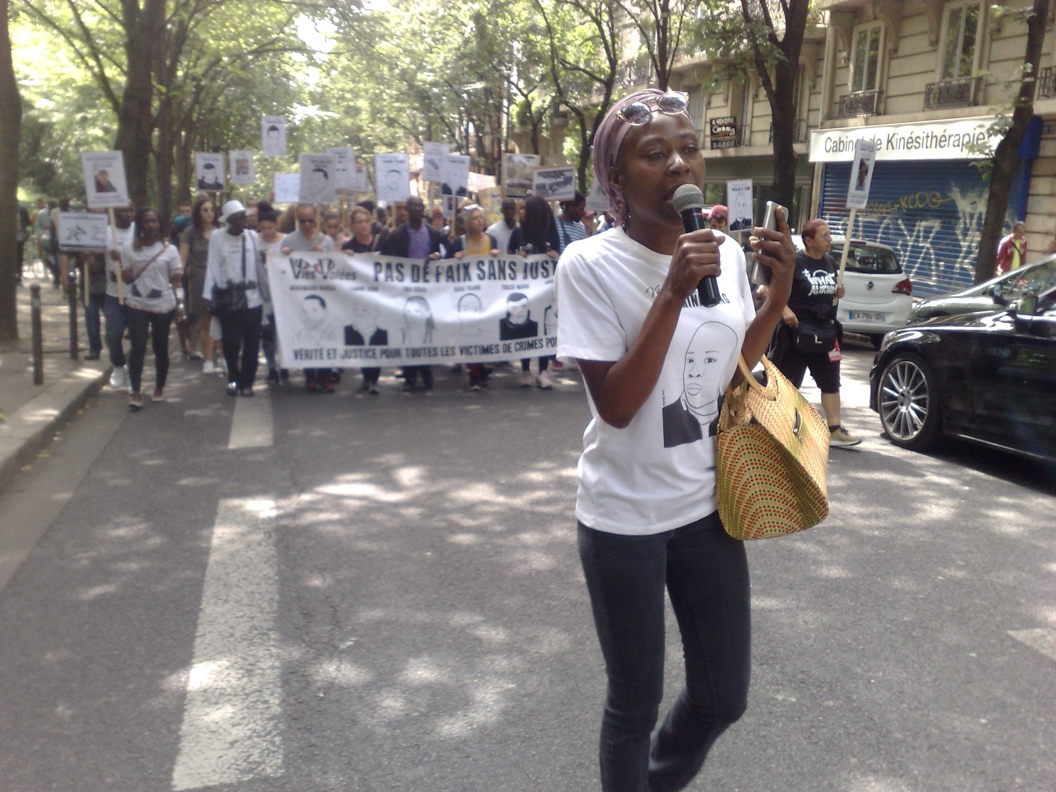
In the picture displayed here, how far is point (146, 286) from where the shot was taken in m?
9.57

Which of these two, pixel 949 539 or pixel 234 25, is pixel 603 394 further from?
pixel 234 25

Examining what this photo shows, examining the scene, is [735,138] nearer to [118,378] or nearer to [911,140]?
[911,140]

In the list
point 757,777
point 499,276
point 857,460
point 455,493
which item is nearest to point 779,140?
point 499,276

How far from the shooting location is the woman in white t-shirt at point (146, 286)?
955 centimetres

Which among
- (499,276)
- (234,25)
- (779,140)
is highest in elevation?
(234,25)

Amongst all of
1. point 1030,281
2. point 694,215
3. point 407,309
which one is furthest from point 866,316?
point 694,215

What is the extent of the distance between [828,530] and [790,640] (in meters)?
1.68

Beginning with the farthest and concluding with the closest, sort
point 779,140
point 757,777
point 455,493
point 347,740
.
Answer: point 779,140 < point 455,493 < point 347,740 < point 757,777

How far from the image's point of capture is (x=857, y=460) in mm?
7668

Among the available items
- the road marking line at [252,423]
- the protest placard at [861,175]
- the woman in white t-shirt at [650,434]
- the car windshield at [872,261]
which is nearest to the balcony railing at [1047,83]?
the car windshield at [872,261]

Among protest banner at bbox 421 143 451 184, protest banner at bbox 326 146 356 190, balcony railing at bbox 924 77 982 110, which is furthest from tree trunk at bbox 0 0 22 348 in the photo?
balcony railing at bbox 924 77 982 110

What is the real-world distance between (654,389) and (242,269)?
8.46m

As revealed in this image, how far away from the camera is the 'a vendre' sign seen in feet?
68.6

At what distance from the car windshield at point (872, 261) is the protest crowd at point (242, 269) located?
4.38m
